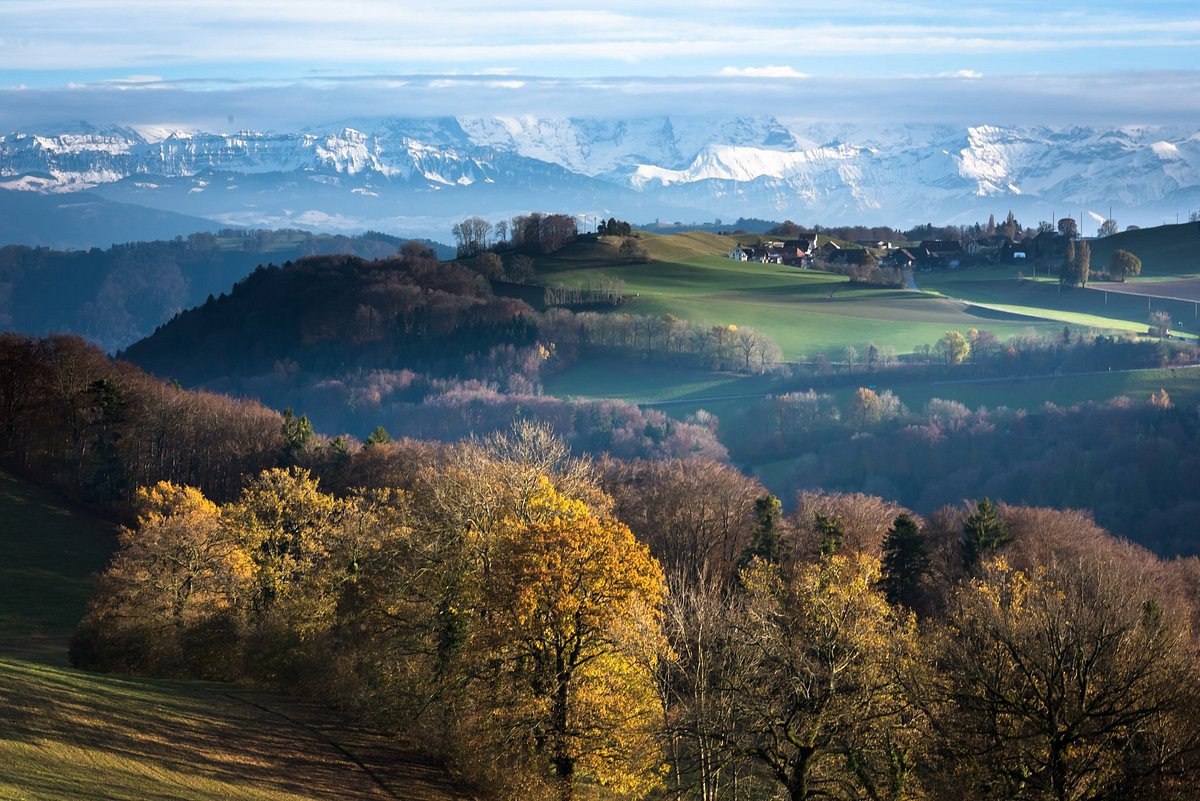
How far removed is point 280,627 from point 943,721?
31426 mm

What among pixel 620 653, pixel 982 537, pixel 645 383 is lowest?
pixel 645 383

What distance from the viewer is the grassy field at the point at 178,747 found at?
33938 millimetres

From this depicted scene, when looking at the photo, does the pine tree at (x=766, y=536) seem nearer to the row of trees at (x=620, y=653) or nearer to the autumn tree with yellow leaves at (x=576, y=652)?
the row of trees at (x=620, y=653)

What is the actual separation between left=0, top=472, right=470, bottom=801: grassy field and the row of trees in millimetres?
1759

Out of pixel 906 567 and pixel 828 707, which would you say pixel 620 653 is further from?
pixel 906 567

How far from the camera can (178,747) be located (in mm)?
38938

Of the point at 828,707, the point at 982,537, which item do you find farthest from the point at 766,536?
the point at 828,707

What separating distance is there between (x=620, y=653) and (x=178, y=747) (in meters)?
14.1

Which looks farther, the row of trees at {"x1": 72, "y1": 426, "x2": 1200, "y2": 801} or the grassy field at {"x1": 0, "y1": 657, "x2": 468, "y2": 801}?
the grassy field at {"x1": 0, "y1": 657, "x2": 468, "y2": 801}

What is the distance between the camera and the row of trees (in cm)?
2959

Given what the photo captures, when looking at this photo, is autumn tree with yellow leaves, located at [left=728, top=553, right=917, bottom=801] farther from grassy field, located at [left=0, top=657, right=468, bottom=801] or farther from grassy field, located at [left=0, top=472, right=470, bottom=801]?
grassy field, located at [left=0, top=657, right=468, bottom=801]

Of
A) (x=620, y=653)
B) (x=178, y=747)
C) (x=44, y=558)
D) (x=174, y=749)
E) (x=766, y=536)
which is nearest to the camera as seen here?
(x=620, y=653)

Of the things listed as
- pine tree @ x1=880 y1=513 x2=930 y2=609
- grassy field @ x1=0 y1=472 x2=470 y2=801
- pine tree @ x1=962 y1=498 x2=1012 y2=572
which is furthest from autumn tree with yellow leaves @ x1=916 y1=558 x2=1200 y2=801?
pine tree @ x1=962 y1=498 x2=1012 y2=572

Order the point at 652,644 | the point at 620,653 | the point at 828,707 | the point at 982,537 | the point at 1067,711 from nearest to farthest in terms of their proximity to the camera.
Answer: the point at 1067,711
the point at 828,707
the point at 652,644
the point at 620,653
the point at 982,537
